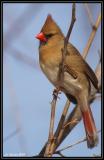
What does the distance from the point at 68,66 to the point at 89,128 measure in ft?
1.39

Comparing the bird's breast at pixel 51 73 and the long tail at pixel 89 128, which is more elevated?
the bird's breast at pixel 51 73

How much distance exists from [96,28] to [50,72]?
541 mm

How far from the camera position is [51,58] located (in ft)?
7.70

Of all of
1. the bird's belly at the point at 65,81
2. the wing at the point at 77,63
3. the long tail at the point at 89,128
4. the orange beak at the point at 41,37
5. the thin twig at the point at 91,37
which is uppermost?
the thin twig at the point at 91,37

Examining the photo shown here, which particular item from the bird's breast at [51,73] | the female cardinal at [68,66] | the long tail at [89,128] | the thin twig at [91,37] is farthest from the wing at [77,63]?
the thin twig at [91,37]

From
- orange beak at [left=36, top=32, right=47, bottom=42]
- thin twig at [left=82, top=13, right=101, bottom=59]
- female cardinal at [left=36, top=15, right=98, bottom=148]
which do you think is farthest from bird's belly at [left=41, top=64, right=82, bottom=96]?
thin twig at [left=82, top=13, right=101, bottom=59]

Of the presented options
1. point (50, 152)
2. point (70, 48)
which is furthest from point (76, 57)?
point (50, 152)

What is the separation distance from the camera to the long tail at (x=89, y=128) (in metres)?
1.87

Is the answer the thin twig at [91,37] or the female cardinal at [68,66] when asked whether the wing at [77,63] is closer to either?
the female cardinal at [68,66]

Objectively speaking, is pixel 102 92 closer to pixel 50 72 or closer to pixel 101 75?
pixel 101 75

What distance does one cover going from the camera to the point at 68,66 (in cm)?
226

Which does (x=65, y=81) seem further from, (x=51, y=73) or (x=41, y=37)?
(x=41, y=37)

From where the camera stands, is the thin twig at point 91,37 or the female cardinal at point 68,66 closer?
the thin twig at point 91,37

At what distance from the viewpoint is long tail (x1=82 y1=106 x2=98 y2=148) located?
1871 mm
